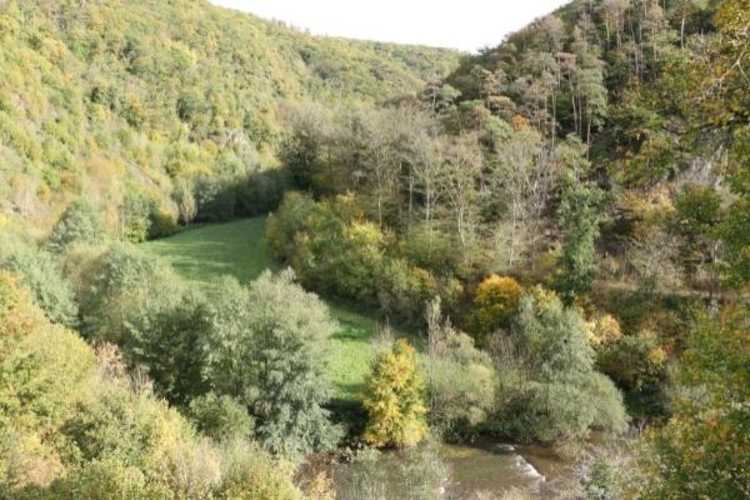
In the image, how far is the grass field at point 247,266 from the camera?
31938mm

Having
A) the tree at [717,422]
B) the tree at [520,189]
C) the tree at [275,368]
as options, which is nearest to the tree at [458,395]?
the tree at [275,368]

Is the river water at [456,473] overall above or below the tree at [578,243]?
below

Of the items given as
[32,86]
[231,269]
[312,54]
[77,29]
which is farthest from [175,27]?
[231,269]

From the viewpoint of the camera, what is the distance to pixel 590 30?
50438mm

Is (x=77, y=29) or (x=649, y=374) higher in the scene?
(x=77, y=29)

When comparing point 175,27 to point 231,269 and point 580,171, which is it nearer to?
point 231,269

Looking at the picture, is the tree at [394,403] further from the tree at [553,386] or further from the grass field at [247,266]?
the tree at [553,386]

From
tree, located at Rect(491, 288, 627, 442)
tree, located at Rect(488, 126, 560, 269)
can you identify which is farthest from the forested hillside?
tree, located at Rect(491, 288, 627, 442)

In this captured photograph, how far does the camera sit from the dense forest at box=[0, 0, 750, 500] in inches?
345

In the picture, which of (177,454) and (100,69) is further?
(100,69)

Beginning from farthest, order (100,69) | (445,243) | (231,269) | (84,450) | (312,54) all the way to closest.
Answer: (312,54)
(100,69)
(231,269)
(445,243)
(84,450)

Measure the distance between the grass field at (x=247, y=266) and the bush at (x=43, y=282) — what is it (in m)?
8.98

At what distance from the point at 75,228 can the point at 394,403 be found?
2791cm

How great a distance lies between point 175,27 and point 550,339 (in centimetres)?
8297
